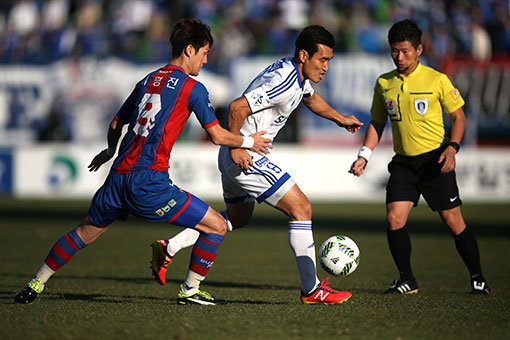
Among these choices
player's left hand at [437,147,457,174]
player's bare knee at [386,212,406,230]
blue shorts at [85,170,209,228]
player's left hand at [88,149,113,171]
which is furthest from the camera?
player's bare knee at [386,212,406,230]

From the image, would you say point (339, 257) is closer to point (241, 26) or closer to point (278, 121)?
point (278, 121)

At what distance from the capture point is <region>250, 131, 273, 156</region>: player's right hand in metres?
6.39

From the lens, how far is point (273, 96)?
21.3 ft

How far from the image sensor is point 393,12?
79.0 feet

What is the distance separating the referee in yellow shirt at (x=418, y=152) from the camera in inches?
298

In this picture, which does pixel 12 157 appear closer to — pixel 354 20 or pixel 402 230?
pixel 354 20

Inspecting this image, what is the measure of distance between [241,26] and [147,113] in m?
19.0

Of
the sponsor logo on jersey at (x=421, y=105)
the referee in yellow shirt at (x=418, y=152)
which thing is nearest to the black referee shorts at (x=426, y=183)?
the referee in yellow shirt at (x=418, y=152)

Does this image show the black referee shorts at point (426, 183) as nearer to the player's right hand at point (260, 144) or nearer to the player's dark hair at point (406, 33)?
the player's dark hair at point (406, 33)

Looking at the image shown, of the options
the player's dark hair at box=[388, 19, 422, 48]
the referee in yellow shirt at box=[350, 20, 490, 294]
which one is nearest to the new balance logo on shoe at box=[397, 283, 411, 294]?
the referee in yellow shirt at box=[350, 20, 490, 294]

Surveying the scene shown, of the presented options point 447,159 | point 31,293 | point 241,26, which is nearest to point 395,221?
point 447,159

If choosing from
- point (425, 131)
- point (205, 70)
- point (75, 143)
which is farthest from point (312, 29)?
point (75, 143)

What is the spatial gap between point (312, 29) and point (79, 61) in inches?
757

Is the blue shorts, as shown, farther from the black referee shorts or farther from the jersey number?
the black referee shorts
